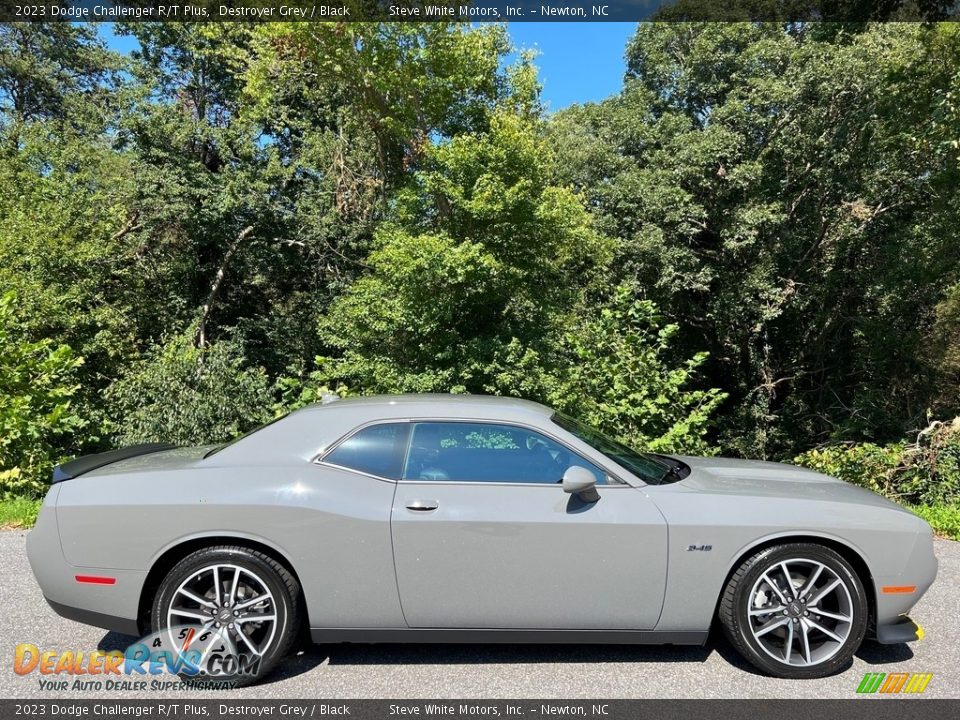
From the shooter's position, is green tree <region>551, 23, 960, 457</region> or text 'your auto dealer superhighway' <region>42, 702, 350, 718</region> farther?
green tree <region>551, 23, 960, 457</region>

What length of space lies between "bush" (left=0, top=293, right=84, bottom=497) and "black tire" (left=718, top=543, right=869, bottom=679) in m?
7.55

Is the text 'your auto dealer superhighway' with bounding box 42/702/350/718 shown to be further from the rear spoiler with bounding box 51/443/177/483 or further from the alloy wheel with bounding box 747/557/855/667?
the alloy wheel with bounding box 747/557/855/667

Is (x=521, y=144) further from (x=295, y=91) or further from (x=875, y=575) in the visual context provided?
(x=875, y=575)

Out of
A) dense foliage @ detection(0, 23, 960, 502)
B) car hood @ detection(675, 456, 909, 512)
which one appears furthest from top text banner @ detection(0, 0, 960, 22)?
car hood @ detection(675, 456, 909, 512)

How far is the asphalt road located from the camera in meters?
3.17

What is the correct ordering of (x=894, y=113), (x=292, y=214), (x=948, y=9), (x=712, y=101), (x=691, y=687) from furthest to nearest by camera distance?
1. (x=712, y=101)
2. (x=292, y=214)
3. (x=894, y=113)
4. (x=948, y=9)
5. (x=691, y=687)

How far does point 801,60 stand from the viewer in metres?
15.0

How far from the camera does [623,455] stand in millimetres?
3852

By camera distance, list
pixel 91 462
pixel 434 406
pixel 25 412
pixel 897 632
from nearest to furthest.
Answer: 1. pixel 897 632
2. pixel 434 406
3. pixel 91 462
4. pixel 25 412

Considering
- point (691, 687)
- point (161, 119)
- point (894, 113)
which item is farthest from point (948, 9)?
point (161, 119)

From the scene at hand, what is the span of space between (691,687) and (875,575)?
3.61 ft

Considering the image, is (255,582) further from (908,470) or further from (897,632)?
(908,470)

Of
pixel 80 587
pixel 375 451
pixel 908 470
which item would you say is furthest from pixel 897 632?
pixel 908 470

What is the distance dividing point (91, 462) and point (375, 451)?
5.76ft
